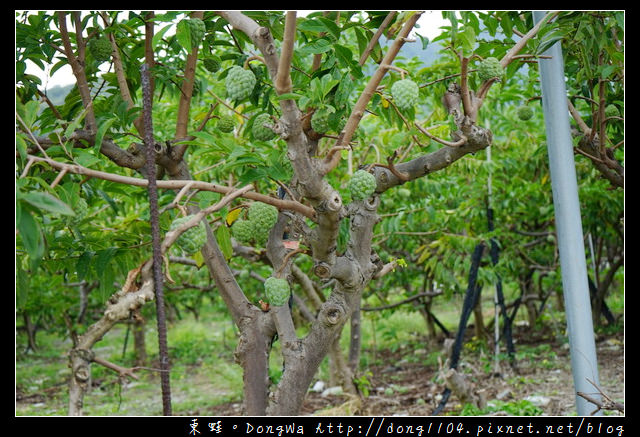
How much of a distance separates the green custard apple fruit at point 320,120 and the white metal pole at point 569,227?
2.34 feet

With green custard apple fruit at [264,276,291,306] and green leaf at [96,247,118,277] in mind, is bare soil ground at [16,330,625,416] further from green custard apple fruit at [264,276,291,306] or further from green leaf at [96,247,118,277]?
green leaf at [96,247,118,277]

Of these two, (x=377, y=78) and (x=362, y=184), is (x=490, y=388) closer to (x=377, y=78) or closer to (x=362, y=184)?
(x=362, y=184)

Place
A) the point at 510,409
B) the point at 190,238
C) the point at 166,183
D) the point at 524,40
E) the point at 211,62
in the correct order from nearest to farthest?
the point at 190,238, the point at 166,183, the point at 524,40, the point at 211,62, the point at 510,409

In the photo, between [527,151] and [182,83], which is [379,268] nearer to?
[182,83]

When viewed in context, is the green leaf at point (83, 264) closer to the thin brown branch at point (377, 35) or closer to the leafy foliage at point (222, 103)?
the leafy foliage at point (222, 103)

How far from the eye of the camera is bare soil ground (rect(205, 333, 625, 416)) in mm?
3883

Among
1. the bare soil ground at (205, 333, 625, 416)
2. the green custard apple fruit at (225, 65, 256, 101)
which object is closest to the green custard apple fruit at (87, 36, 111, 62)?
the green custard apple fruit at (225, 65, 256, 101)

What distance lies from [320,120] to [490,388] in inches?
130

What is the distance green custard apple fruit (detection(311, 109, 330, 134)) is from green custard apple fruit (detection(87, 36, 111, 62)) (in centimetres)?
71

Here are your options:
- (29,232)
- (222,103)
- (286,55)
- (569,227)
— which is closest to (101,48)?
(222,103)

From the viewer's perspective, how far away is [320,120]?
1.59m

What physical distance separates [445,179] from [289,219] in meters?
2.08

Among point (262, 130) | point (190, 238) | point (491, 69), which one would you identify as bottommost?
point (190, 238)
